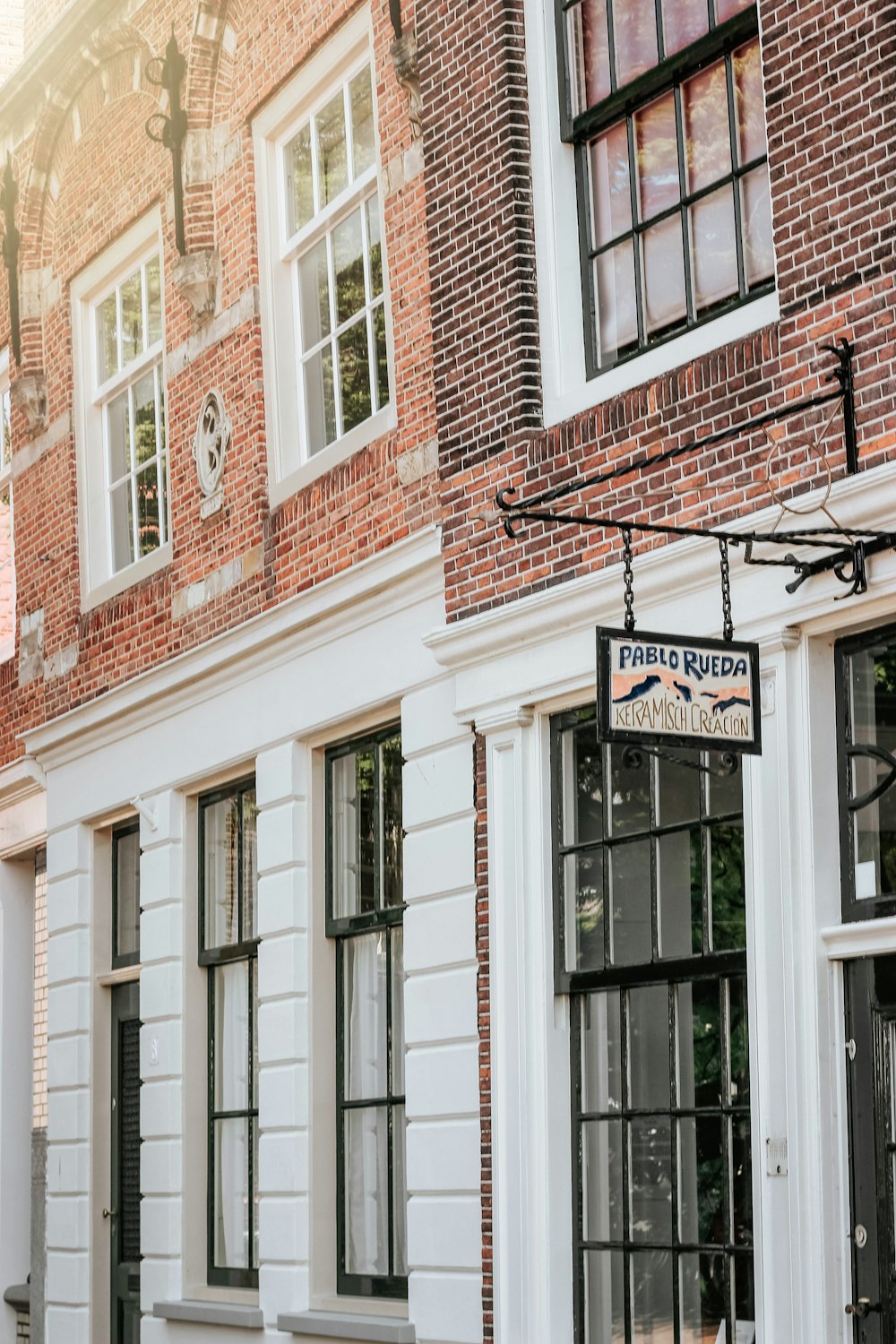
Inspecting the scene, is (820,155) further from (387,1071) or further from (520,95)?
(387,1071)

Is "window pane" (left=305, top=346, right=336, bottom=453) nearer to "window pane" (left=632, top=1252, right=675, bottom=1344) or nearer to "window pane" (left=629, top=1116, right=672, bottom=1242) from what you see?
"window pane" (left=629, top=1116, right=672, bottom=1242)

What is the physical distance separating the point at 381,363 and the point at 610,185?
2.17 meters

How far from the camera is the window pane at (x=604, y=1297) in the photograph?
8688 mm

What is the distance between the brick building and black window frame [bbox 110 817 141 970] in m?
0.04

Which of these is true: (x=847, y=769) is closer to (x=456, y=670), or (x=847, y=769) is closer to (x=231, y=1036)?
(x=456, y=670)

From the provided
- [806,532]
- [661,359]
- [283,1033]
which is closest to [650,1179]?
[806,532]

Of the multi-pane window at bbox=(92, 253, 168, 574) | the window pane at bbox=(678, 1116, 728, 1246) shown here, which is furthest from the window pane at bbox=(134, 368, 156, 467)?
the window pane at bbox=(678, 1116, 728, 1246)

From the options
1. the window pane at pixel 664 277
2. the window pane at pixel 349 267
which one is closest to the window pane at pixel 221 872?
the window pane at pixel 349 267

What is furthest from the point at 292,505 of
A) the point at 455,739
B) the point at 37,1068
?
the point at 37,1068

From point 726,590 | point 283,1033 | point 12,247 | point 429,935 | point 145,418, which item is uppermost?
point 12,247

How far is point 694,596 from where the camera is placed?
8.34 m

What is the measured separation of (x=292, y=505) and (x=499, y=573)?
237 centimetres

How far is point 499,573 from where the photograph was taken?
953 cm

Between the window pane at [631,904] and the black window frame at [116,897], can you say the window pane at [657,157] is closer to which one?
the window pane at [631,904]
